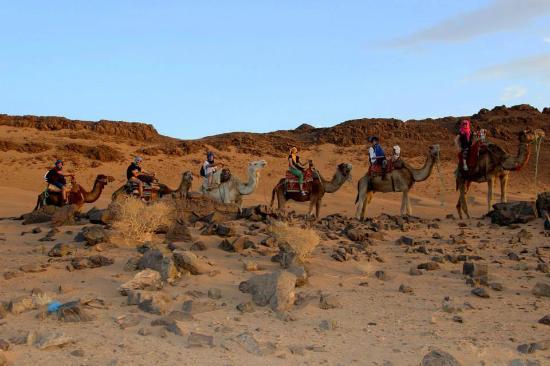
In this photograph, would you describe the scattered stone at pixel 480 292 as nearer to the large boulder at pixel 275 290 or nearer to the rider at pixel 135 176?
the large boulder at pixel 275 290

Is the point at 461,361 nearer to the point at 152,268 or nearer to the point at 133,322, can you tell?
the point at 133,322

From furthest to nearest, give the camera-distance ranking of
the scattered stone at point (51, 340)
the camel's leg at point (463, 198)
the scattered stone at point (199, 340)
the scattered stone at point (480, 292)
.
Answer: the camel's leg at point (463, 198) < the scattered stone at point (480, 292) < the scattered stone at point (199, 340) < the scattered stone at point (51, 340)

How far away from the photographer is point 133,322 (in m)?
6.27

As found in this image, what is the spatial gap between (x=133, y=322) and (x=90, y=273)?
2354 mm

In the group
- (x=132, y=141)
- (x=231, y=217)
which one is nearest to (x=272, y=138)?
(x=132, y=141)

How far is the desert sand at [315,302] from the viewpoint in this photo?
5.65 m

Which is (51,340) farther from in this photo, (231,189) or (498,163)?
(498,163)

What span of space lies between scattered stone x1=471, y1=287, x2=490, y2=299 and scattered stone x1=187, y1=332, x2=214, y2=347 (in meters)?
3.57

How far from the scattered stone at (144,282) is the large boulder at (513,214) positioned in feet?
27.7

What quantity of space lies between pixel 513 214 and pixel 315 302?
7.61 metres

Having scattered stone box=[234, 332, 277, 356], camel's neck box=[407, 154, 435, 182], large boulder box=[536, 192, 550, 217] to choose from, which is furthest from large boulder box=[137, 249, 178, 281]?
camel's neck box=[407, 154, 435, 182]

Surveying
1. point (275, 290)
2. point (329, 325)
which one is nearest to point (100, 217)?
point (275, 290)

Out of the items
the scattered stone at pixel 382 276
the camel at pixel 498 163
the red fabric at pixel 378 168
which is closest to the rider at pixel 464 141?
the camel at pixel 498 163

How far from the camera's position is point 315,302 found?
23.6 ft
